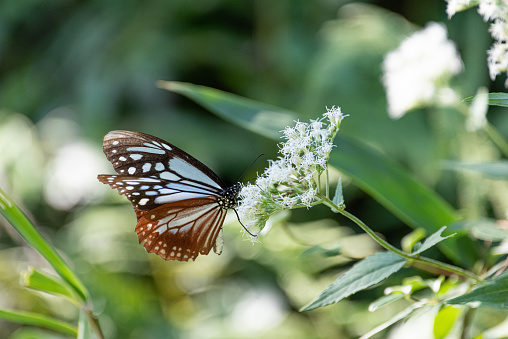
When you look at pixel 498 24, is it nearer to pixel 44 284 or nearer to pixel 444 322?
pixel 444 322

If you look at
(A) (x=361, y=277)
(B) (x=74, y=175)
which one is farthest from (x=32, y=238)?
(B) (x=74, y=175)

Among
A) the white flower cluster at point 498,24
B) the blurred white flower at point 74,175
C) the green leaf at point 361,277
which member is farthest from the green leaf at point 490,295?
the blurred white flower at point 74,175

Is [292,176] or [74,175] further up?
[292,176]

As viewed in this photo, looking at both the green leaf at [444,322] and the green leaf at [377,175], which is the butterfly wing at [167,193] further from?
the green leaf at [444,322]

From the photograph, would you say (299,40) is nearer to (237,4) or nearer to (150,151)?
(237,4)

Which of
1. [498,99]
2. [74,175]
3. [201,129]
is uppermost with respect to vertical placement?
[498,99]

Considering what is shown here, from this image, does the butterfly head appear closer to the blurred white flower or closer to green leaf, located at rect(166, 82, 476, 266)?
green leaf, located at rect(166, 82, 476, 266)

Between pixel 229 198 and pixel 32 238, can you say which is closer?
pixel 32 238
